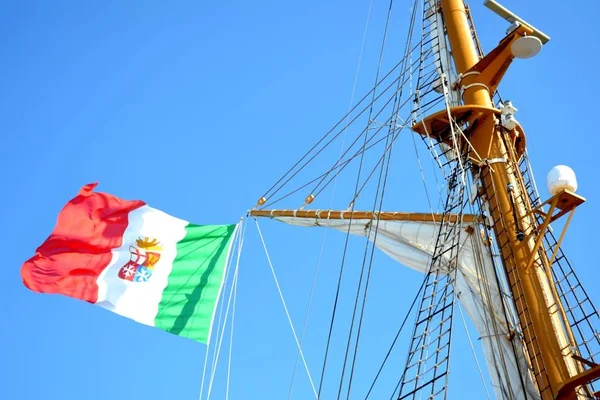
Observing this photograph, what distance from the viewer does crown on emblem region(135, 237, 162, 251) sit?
1488 centimetres

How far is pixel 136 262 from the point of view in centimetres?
1470

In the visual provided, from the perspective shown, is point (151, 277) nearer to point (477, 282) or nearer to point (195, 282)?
point (195, 282)

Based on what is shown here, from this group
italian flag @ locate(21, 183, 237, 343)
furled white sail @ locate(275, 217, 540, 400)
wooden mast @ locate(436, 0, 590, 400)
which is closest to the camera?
wooden mast @ locate(436, 0, 590, 400)

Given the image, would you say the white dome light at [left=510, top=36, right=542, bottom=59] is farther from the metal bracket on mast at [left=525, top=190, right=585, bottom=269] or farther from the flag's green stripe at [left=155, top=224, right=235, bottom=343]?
the flag's green stripe at [left=155, top=224, right=235, bottom=343]

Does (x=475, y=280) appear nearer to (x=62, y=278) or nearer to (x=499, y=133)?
(x=499, y=133)

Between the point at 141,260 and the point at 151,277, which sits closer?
the point at 151,277

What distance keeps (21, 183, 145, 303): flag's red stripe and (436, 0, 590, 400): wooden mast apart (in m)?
5.67

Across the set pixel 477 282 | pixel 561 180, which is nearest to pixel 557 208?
pixel 561 180

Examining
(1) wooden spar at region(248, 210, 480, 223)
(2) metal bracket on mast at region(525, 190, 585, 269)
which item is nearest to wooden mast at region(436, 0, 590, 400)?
(2) metal bracket on mast at region(525, 190, 585, 269)

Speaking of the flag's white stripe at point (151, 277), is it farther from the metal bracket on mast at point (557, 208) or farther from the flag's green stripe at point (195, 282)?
the metal bracket on mast at point (557, 208)

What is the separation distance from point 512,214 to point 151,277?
19.7 ft

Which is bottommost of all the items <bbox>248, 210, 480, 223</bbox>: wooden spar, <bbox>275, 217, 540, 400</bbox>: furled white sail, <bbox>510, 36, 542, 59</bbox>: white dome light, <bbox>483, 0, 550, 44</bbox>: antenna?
<bbox>275, 217, 540, 400</bbox>: furled white sail

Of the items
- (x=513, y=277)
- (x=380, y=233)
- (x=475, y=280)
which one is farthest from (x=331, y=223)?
(x=513, y=277)

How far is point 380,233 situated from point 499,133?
3.01 metres
